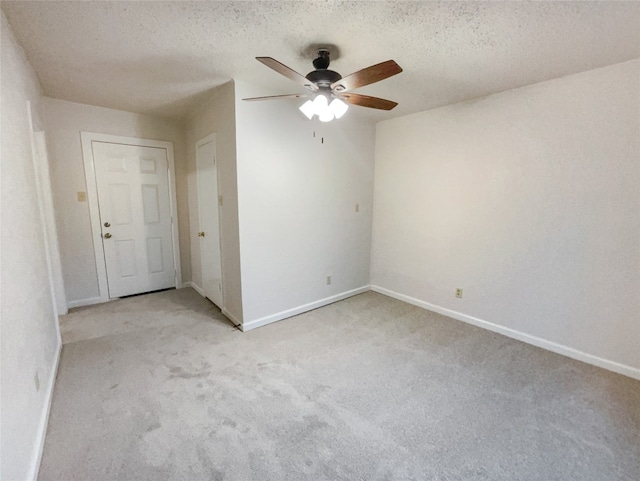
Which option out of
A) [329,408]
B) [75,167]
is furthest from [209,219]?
[329,408]

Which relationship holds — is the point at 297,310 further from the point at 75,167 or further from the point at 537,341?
the point at 75,167

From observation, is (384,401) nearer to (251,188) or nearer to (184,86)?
(251,188)

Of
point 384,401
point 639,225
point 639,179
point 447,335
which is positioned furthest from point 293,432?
point 639,179

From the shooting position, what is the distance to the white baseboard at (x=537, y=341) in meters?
2.29

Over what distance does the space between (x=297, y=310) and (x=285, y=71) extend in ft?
7.95

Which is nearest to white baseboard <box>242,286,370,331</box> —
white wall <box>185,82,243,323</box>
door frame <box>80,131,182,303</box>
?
white wall <box>185,82,243,323</box>

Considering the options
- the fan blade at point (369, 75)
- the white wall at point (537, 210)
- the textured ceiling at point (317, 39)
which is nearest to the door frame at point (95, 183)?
→ the textured ceiling at point (317, 39)

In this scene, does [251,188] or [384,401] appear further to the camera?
[251,188]

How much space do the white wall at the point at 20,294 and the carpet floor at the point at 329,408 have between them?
0.72ft

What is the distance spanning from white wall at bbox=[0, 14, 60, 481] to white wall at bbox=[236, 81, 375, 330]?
1444mm

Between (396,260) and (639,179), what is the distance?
2.29m

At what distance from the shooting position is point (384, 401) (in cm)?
198

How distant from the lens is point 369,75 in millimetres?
1675

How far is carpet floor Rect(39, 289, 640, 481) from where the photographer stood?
1.50 metres
